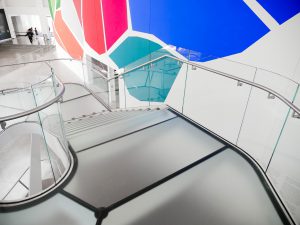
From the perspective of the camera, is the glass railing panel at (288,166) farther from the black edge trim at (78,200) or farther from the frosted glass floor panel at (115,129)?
the black edge trim at (78,200)

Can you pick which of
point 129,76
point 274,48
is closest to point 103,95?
point 129,76

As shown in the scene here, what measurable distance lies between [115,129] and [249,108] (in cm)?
191

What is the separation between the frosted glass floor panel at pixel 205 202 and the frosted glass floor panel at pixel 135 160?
166mm

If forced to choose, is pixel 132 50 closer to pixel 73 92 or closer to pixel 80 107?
pixel 80 107

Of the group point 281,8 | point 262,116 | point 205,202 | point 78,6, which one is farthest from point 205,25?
point 78,6

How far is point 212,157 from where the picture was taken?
2.36m

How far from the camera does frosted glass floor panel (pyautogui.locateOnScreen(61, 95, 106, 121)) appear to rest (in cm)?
648

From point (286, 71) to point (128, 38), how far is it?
13.8 ft

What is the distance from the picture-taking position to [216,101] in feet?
12.0

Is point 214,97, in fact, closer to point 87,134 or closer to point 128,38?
point 87,134

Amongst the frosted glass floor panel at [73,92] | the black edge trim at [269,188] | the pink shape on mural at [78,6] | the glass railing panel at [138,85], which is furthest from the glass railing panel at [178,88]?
the pink shape on mural at [78,6]

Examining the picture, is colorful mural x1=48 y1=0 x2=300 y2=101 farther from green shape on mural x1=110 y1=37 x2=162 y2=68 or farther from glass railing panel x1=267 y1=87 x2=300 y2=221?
glass railing panel x1=267 y1=87 x2=300 y2=221

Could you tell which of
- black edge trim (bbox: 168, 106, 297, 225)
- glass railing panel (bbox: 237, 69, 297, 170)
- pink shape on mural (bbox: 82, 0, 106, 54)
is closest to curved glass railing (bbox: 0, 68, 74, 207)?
black edge trim (bbox: 168, 106, 297, 225)

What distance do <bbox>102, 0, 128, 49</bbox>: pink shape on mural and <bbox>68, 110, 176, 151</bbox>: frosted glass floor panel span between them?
3509 millimetres
